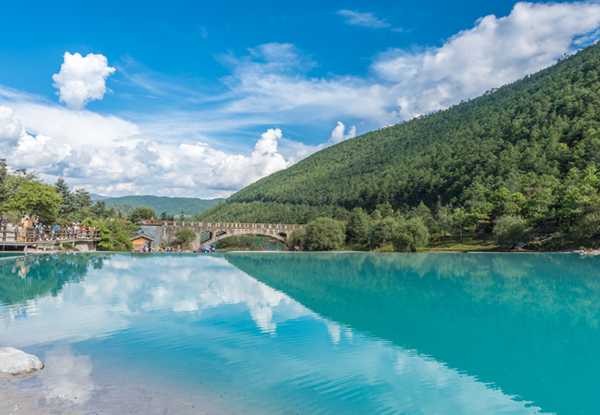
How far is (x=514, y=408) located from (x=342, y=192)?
5331 inches

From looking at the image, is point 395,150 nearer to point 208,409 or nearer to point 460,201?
point 460,201

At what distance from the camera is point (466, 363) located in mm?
8102

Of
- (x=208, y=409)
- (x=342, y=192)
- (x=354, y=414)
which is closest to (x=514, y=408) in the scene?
(x=354, y=414)

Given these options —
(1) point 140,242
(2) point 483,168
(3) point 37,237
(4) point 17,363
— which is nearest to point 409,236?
(1) point 140,242

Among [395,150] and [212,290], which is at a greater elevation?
[395,150]

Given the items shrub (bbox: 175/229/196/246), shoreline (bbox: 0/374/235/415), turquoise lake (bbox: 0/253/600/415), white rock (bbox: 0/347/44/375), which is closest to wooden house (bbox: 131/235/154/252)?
shrub (bbox: 175/229/196/246)

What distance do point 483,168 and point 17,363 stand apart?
334 ft

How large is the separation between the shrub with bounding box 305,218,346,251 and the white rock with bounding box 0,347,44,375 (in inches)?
1979

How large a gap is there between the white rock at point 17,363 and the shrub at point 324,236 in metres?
50.3

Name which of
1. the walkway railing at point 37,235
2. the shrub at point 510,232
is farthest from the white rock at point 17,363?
the shrub at point 510,232

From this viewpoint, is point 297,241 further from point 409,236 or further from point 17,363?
point 17,363

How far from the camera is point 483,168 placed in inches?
3686

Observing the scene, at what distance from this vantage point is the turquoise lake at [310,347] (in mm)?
6387

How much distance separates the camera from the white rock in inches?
279
